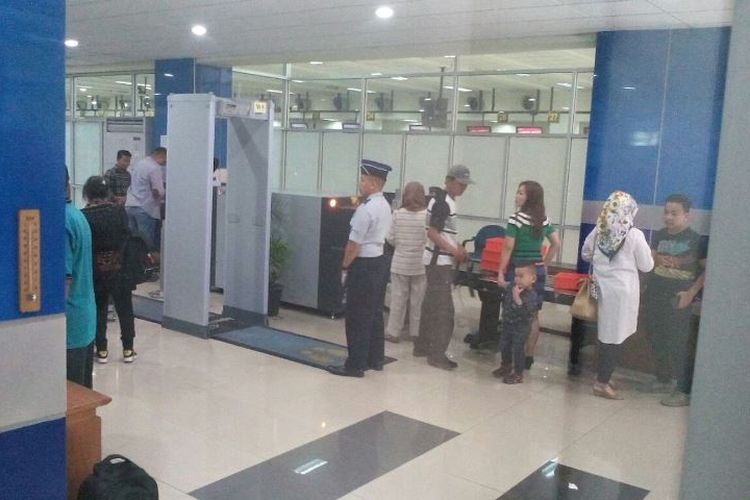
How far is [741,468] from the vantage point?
96 cm

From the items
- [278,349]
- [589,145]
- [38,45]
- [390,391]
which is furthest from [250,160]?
[38,45]

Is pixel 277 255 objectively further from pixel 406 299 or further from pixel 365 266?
pixel 365 266

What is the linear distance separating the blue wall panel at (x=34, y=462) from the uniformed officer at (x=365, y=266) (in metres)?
2.60

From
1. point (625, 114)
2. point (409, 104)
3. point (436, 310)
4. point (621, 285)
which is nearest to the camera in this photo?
point (621, 285)

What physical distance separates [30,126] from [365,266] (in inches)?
111

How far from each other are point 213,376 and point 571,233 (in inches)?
150

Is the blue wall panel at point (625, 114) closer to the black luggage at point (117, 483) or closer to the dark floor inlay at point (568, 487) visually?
the dark floor inlay at point (568, 487)

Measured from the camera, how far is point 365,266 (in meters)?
4.66

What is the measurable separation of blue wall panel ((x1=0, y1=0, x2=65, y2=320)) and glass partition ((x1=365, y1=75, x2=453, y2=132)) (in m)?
5.90

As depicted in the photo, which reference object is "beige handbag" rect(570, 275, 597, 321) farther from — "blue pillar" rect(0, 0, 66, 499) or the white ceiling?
"blue pillar" rect(0, 0, 66, 499)

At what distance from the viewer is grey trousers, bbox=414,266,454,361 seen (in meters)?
5.37

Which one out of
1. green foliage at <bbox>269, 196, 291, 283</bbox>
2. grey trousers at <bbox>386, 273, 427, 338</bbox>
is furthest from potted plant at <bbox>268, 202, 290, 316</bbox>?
grey trousers at <bbox>386, 273, 427, 338</bbox>

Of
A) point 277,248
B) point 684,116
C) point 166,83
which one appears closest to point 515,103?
point 684,116

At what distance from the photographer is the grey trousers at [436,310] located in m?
5.37
